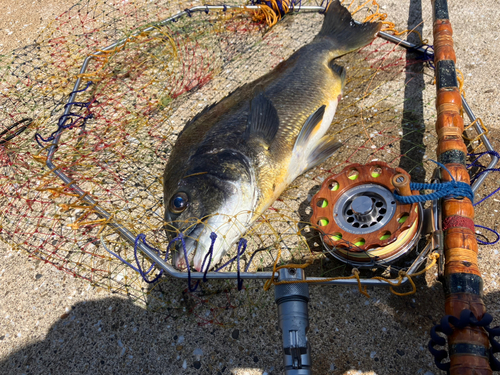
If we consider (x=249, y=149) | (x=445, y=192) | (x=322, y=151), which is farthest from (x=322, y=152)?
(x=445, y=192)

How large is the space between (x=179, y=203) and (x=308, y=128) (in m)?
1.38

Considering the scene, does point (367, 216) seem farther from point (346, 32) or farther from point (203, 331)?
point (346, 32)

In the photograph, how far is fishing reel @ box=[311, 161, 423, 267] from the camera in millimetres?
2340

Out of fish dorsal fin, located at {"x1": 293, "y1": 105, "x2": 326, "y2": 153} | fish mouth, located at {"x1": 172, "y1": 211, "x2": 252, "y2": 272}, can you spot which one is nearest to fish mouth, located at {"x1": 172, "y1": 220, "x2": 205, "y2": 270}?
fish mouth, located at {"x1": 172, "y1": 211, "x2": 252, "y2": 272}

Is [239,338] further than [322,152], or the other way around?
[322,152]

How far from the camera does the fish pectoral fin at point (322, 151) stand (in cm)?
331

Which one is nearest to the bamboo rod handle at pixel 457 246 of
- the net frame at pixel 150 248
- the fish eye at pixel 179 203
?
the net frame at pixel 150 248

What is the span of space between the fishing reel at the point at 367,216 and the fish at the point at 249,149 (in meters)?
0.60

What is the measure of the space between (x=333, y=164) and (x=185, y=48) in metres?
2.68

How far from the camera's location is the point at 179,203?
2680 mm

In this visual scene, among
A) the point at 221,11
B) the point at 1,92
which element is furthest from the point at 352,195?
the point at 1,92

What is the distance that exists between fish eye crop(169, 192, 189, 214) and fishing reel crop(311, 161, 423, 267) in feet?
3.18

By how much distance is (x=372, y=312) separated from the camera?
8.48 feet

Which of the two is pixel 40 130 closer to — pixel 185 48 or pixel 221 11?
pixel 185 48
